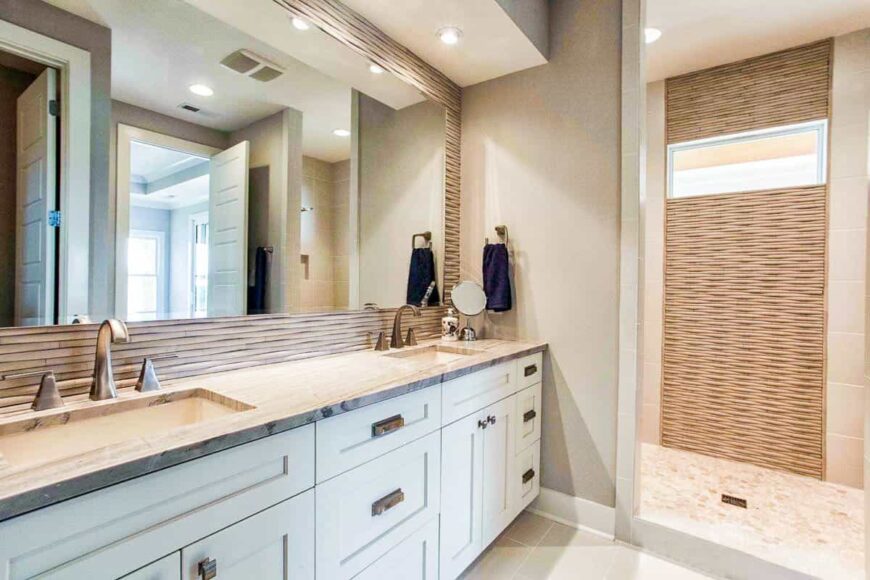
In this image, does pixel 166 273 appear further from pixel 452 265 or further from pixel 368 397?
pixel 452 265

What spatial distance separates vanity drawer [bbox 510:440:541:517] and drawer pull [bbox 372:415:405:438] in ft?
2.88

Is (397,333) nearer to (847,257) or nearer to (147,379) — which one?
(147,379)

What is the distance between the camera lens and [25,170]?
41.6 inches

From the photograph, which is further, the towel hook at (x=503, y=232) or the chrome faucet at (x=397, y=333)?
the towel hook at (x=503, y=232)

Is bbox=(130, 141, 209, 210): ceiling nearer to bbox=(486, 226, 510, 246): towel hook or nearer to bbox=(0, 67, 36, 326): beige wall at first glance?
bbox=(0, 67, 36, 326): beige wall

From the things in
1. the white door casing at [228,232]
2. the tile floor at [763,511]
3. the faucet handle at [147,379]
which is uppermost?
the white door casing at [228,232]

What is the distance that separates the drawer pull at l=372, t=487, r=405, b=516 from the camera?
1220 mm

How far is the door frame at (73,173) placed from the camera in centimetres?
112

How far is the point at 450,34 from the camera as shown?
1.94 m

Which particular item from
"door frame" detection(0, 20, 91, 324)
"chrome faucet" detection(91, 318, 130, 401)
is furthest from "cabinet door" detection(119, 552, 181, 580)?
"door frame" detection(0, 20, 91, 324)

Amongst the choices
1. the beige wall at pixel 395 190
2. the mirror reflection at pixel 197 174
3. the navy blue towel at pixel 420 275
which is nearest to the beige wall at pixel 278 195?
the mirror reflection at pixel 197 174

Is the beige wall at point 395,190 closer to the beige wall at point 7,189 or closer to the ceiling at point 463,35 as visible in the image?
the ceiling at point 463,35

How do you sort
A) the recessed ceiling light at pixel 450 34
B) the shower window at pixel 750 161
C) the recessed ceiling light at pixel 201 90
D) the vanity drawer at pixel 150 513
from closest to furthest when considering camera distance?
the vanity drawer at pixel 150 513 < the recessed ceiling light at pixel 201 90 < the recessed ceiling light at pixel 450 34 < the shower window at pixel 750 161

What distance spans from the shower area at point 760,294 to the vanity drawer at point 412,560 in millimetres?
1109
